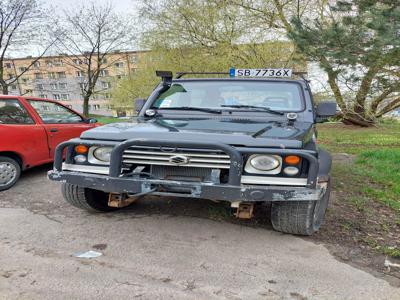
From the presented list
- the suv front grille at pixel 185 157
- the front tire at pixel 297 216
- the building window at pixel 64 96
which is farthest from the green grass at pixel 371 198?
the building window at pixel 64 96

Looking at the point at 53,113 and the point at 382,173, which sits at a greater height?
the point at 53,113

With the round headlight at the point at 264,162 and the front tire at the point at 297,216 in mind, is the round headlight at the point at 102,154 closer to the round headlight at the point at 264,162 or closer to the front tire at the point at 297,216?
the round headlight at the point at 264,162

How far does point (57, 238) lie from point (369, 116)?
944 cm

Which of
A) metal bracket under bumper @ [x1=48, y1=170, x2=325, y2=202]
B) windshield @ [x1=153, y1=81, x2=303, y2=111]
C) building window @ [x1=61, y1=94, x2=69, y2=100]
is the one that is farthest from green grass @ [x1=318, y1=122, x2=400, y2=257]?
building window @ [x1=61, y1=94, x2=69, y2=100]

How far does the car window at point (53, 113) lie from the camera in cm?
532

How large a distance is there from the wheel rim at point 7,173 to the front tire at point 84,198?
1.71 metres

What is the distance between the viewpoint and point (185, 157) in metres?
2.69

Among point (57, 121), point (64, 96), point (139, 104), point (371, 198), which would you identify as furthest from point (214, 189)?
point (64, 96)

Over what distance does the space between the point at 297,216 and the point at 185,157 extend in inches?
44.3

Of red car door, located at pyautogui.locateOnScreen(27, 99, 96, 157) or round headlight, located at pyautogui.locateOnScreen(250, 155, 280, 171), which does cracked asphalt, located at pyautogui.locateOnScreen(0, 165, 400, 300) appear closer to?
round headlight, located at pyautogui.locateOnScreen(250, 155, 280, 171)

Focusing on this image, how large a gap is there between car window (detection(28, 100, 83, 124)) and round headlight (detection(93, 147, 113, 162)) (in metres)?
2.83

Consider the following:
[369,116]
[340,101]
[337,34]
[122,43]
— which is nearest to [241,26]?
[340,101]

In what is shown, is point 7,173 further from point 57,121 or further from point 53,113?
point 53,113

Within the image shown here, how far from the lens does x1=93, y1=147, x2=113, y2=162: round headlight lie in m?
2.96
